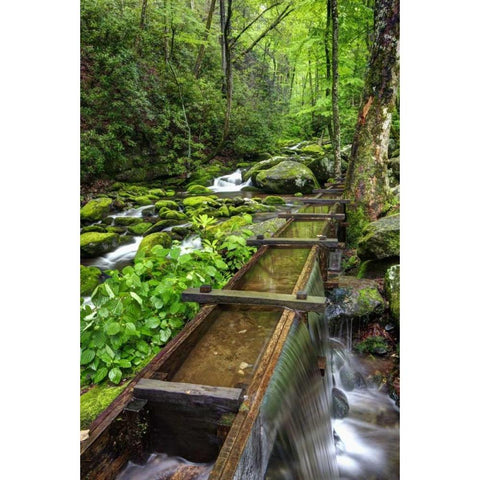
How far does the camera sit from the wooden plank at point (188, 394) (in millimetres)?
1918

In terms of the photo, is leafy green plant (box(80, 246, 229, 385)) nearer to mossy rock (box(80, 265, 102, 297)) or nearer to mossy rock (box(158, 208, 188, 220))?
mossy rock (box(80, 265, 102, 297))

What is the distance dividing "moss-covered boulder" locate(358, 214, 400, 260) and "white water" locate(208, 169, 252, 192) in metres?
12.0

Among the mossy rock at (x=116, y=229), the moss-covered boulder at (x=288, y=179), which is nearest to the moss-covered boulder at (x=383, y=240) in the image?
the mossy rock at (x=116, y=229)

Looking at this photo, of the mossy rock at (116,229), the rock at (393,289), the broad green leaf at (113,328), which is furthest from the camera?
the mossy rock at (116,229)

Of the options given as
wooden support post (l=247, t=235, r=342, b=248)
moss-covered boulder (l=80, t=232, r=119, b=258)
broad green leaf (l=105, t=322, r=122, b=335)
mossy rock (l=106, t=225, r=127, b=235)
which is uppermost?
wooden support post (l=247, t=235, r=342, b=248)

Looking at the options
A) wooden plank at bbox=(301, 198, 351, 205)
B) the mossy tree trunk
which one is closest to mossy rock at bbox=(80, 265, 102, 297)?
wooden plank at bbox=(301, 198, 351, 205)

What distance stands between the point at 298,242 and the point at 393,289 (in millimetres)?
1608

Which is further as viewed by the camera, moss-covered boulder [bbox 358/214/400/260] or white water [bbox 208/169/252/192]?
white water [bbox 208/169/252/192]

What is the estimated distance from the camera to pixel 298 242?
16.9 feet

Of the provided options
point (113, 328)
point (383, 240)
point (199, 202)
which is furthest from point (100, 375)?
point (199, 202)

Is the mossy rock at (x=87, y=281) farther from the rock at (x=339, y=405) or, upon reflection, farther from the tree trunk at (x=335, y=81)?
the tree trunk at (x=335, y=81)

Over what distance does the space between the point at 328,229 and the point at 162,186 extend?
13.0m

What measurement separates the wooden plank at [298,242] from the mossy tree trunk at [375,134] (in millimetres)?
3264

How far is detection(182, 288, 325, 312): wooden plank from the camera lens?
302 cm
